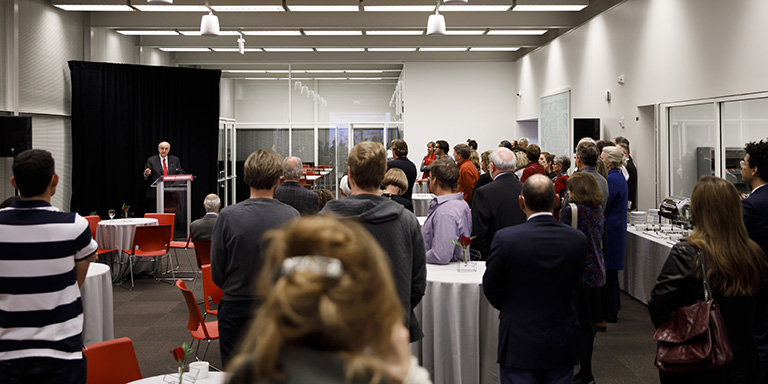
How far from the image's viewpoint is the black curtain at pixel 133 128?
12.0 metres

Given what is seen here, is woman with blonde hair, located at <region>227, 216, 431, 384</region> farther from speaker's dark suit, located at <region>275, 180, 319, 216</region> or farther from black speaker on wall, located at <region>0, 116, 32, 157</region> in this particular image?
black speaker on wall, located at <region>0, 116, 32, 157</region>

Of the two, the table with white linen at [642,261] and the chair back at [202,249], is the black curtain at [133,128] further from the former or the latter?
the table with white linen at [642,261]

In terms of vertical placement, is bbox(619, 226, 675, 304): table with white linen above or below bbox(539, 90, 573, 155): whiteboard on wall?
below

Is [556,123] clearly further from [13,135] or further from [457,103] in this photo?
[13,135]

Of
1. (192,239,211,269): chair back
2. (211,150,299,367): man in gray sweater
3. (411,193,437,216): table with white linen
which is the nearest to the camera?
(211,150,299,367): man in gray sweater

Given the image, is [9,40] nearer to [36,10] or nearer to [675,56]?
[36,10]

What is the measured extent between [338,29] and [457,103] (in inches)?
206

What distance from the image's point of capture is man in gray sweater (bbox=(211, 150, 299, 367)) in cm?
317

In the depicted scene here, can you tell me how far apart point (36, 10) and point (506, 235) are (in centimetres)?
1020

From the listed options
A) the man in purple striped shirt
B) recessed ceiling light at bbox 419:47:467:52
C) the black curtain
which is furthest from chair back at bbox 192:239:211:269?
recessed ceiling light at bbox 419:47:467:52

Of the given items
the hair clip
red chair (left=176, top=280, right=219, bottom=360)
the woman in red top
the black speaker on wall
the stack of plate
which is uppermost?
the black speaker on wall

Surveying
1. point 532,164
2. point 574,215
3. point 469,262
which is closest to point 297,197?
point 469,262

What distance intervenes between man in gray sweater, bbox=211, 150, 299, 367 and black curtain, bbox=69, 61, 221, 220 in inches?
362

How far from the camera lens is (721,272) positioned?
2918 millimetres
